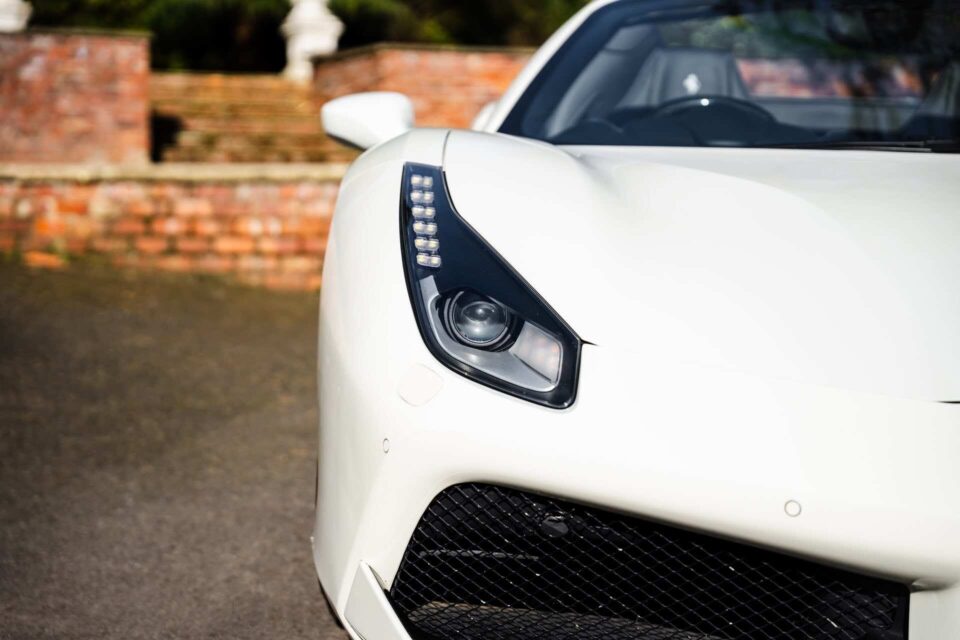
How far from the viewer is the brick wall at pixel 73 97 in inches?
243

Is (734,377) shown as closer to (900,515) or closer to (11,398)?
(900,515)

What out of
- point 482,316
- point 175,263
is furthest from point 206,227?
point 482,316

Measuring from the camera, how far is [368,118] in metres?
2.47

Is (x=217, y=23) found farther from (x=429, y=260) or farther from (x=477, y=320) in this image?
(x=477, y=320)

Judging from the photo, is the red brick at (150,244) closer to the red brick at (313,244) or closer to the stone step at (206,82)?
the red brick at (313,244)

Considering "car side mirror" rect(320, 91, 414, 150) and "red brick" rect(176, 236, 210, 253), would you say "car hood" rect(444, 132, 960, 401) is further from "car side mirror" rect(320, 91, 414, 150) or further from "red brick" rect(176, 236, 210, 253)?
"red brick" rect(176, 236, 210, 253)

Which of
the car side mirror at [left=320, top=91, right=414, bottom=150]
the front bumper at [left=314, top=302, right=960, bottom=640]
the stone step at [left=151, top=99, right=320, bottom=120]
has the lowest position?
the stone step at [left=151, top=99, right=320, bottom=120]

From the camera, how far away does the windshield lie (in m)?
2.46

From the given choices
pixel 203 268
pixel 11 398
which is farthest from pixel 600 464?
pixel 203 268

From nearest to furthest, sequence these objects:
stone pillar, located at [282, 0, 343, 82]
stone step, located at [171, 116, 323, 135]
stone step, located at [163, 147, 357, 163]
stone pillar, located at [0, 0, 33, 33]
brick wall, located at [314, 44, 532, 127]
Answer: brick wall, located at [314, 44, 532, 127]
stone step, located at [163, 147, 357, 163]
stone pillar, located at [0, 0, 33, 33]
stone step, located at [171, 116, 323, 135]
stone pillar, located at [282, 0, 343, 82]

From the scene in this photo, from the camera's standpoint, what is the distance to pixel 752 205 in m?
1.74

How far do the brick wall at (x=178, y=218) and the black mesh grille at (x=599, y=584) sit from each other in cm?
416

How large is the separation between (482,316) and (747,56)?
1.88 metres

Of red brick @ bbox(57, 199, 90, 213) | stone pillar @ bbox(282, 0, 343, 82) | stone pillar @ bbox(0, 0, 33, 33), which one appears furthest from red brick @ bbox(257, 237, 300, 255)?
stone pillar @ bbox(282, 0, 343, 82)
